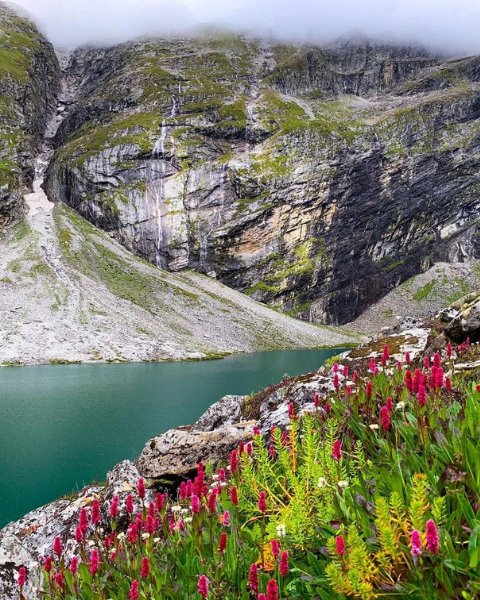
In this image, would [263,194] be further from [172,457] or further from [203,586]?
[203,586]

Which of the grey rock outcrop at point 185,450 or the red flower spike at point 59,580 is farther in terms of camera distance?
the grey rock outcrop at point 185,450

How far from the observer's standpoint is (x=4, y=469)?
91.5ft

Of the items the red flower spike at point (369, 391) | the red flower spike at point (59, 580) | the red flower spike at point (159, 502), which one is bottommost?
the red flower spike at point (59, 580)

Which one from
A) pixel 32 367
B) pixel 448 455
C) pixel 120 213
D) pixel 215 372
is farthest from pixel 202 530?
pixel 120 213

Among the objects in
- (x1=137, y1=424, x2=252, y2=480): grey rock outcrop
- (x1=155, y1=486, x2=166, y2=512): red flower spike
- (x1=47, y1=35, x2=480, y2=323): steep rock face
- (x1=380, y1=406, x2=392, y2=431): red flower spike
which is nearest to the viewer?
(x1=380, y1=406, x2=392, y2=431): red flower spike

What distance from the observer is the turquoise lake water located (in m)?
26.6

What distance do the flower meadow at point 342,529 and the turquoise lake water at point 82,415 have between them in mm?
19893

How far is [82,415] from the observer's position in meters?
42.7

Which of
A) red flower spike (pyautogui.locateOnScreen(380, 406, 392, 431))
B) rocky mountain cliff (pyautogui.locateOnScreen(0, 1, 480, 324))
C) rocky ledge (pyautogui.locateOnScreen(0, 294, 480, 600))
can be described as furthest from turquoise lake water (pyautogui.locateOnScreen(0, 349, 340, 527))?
rocky mountain cliff (pyautogui.locateOnScreen(0, 1, 480, 324))

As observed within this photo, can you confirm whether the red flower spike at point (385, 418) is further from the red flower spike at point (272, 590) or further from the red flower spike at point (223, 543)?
the red flower spike at point (272, 590)

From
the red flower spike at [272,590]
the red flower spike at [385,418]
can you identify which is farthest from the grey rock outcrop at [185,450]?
the red flower spike at [272,590]

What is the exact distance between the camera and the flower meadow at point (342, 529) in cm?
299

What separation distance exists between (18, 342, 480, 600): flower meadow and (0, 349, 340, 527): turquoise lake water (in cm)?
1989

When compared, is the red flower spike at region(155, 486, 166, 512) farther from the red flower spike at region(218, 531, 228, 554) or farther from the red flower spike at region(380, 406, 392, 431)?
the red flower spike at region(380, 406, 392, 431)
